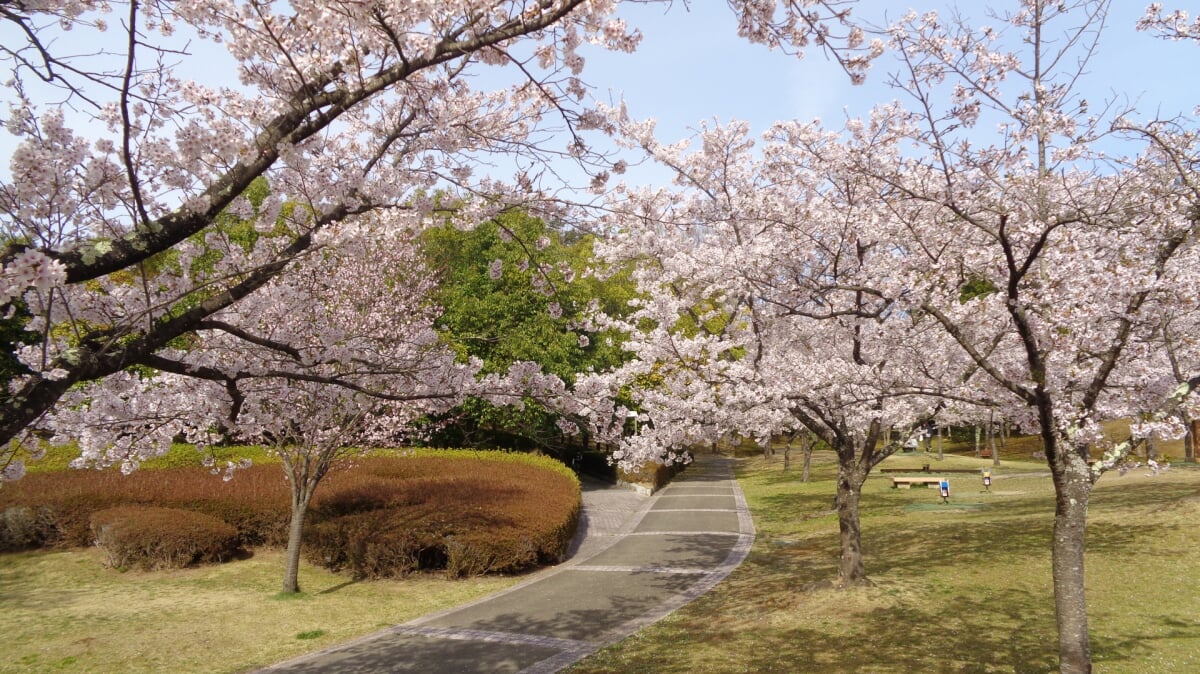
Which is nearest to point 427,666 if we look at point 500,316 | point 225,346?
point 225,346

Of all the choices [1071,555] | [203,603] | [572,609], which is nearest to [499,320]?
[203,603]

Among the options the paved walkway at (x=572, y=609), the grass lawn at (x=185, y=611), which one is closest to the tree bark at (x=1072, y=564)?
the paved walkway at (x=572, y=609)

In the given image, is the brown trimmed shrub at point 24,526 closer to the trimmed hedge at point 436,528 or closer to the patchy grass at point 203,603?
the patchy grass at point 203,603

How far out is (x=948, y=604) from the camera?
8734mm

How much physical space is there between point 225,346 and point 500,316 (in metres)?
19.3

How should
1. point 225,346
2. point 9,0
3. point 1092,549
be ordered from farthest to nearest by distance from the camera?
1. point 1092,549
2. point 225,346
3. point 9,0

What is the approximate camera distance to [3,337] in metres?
18.8

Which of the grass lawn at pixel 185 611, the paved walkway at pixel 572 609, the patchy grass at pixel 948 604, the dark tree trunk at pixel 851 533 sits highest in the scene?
the dark tree trunk at pixel 851 533

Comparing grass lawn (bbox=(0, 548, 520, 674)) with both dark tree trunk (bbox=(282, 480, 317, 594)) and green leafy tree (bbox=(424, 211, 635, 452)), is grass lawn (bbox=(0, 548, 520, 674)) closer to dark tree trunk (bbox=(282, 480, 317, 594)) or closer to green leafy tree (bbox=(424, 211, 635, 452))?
dark tree trunk (bbox=(282, 480, 317, 594))

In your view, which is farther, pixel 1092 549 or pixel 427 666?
pixel 1092 549

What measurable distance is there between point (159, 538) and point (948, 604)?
1313 centimetres

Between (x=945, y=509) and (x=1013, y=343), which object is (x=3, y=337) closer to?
(x=1013, y=343)

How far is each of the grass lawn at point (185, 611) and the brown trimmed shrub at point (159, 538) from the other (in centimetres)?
29

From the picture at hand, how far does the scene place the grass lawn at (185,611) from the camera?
301 inches
